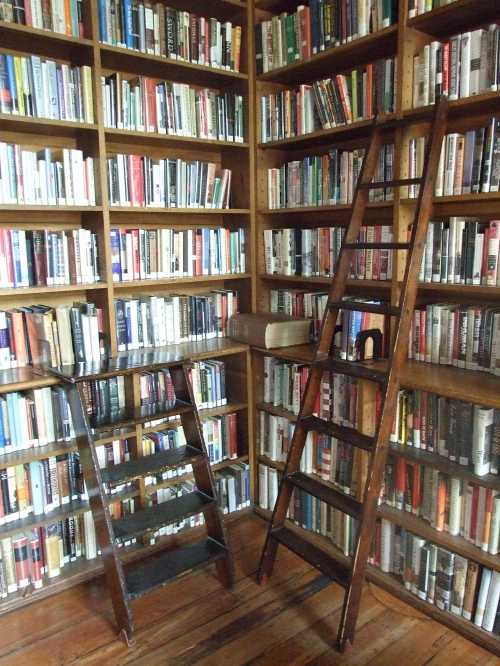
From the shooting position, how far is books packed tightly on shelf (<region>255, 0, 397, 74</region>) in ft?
6.94

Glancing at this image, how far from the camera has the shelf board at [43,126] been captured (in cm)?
205

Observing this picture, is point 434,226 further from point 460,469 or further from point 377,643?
point 377,643

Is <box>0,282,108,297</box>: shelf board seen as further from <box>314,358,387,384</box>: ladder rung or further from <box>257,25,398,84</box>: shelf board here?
<box>257,25,398,84</box>: shelf board

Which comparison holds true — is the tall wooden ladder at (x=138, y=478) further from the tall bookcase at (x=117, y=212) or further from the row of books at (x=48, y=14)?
the row of books at (x=48, y=14)

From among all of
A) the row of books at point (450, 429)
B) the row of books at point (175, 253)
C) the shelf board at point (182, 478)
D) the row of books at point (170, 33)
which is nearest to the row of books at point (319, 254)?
the row of books at point (175, 253)

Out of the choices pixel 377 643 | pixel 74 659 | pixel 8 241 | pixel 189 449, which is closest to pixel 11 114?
pixel 8 241

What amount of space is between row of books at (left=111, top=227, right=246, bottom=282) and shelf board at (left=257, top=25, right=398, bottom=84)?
78cm

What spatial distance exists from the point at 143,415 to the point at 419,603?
4.33 feet

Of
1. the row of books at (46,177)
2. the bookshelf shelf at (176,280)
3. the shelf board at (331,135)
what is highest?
the shelf board at (331,135)

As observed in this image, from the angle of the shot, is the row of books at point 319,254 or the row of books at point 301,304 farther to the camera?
the row of books at point 301,304

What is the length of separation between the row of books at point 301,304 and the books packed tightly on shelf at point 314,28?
106cm

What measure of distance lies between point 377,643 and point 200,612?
69 centimetres

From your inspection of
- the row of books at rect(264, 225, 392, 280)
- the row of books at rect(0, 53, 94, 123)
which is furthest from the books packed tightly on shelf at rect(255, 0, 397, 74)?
the row of books at rect(0, 53, 94, 123)

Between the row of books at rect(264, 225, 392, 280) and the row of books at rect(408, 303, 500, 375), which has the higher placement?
the row of books at rect(264, 225, 392, 280)
